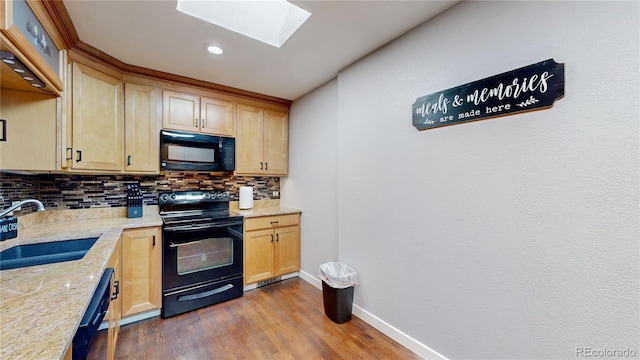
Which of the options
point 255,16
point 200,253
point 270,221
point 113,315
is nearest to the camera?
point 113,315

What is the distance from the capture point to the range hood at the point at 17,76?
1.18 m

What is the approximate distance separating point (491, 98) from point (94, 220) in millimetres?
3367

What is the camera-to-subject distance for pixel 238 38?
1962 millimetres

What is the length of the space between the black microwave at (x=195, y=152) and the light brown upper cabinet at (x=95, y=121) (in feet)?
1.20

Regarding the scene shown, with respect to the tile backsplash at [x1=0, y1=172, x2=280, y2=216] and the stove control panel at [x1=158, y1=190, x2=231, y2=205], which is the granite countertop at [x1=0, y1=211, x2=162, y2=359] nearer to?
the tile backsplash at [x1=0, y1=172, x2=280, y2=216]

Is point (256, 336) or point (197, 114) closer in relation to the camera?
point (256, 336)

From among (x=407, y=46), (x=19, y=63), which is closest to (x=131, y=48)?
(x=19, y=63)

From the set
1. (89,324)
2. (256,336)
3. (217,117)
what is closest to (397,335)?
(256,336)

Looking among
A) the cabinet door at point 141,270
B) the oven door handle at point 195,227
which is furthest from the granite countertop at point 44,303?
the oven door handle at point 195,227

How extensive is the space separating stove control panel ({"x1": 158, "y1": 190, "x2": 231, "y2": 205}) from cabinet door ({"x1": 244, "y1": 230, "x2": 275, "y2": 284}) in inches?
23.3

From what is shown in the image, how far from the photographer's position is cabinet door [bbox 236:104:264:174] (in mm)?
3104

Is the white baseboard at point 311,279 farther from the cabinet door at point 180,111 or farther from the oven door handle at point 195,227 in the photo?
the cabinet door at point 180,111

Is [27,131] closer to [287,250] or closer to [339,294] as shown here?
[287,250]

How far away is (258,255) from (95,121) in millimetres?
2016
